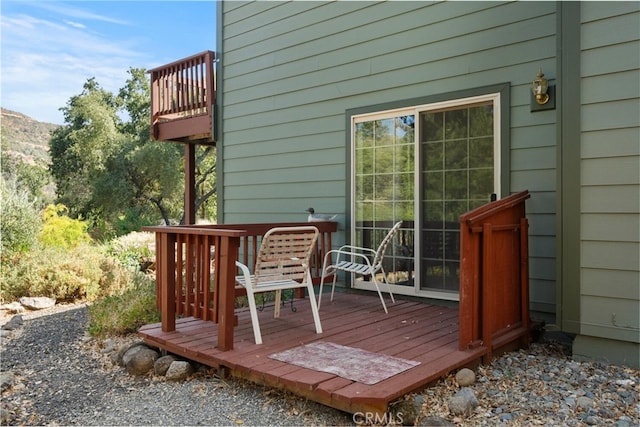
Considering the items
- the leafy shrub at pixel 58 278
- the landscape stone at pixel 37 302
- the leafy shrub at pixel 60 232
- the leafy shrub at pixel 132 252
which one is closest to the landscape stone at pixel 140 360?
the leafy shrub at pixel 58 278

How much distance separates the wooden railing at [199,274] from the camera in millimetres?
2926

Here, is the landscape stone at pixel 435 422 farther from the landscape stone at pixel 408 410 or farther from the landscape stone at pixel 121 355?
the landscape stone at pixel 121 355

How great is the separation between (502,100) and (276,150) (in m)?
2.88

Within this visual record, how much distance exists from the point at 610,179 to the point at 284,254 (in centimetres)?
218

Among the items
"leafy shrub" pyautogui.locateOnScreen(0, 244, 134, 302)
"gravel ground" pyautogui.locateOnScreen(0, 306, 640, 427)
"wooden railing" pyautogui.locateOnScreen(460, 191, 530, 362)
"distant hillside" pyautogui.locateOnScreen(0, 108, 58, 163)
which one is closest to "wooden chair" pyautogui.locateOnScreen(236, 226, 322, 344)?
"gravel ground" pyautogui.locateOnScreen(0, 306, 640, 427)

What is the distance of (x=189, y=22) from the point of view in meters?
19.5

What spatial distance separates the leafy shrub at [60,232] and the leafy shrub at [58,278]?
1654 millimetres

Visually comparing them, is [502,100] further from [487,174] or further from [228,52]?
[228,52]

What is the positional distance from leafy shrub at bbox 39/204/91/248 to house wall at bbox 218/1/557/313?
12.7ft

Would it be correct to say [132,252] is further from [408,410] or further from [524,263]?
[408,410]

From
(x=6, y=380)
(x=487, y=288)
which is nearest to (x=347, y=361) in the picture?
(x=487, y=288)

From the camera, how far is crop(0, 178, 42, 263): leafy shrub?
291 inches

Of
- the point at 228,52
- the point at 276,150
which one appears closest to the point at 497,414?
the point at 276,150

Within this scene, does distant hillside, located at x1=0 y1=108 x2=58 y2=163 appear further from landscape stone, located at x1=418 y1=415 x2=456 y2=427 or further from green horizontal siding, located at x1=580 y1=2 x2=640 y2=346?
landscape stone, located at x1=418 y1=415 x2=456 y2=427
